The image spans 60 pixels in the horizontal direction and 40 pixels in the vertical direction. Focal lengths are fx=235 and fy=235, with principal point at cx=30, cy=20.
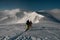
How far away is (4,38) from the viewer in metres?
24.7

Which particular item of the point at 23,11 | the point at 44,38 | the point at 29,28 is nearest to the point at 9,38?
the point at 44,38

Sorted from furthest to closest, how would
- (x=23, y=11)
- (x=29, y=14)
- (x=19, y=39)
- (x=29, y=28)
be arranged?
(x=23, y=11) → (x=29, y=14) → (x=29, y=28) → (x=19, y=39)

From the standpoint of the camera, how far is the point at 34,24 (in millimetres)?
37156

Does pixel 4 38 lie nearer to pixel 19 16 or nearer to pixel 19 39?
pixel 19 39

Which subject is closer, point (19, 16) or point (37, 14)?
point (37, 14)

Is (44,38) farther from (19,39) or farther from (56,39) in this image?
(19,39)

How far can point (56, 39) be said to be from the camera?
24766 millimetres

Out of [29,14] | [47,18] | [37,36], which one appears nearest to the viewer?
[37,36]

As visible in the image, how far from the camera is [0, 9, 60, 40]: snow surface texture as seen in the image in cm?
2580

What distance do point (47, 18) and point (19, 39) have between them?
2142cm

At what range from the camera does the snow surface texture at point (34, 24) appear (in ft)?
84.6

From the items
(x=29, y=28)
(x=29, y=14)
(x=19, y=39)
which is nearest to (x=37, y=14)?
(x=29, y=14)

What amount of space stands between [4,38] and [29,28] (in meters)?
6.29

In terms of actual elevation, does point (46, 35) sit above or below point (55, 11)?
below
